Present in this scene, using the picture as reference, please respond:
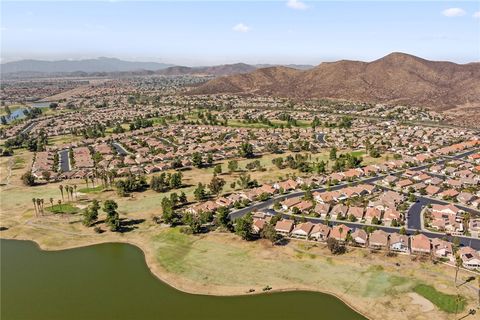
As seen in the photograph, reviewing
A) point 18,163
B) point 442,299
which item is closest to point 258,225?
point 442,299

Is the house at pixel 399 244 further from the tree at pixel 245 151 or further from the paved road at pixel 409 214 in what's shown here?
the tree at pixel 245 151

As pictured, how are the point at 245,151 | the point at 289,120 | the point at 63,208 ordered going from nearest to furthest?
1. the point at 63,208
2. the point at 245,151
3. the point at 289,120

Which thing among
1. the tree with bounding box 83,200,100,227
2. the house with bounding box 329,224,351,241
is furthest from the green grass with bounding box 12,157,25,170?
the house with bounding box 329,224,351,241

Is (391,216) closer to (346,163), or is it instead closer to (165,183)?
(346,163)

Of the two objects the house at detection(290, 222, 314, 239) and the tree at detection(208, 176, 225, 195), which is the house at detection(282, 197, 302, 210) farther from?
the tree at detection(208, 176, 225, 195)

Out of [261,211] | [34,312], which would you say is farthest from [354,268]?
[34,312]

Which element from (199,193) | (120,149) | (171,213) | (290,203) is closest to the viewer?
(171,213)

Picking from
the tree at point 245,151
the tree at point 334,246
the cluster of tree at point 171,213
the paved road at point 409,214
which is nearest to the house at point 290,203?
the paved road at point 409,214
